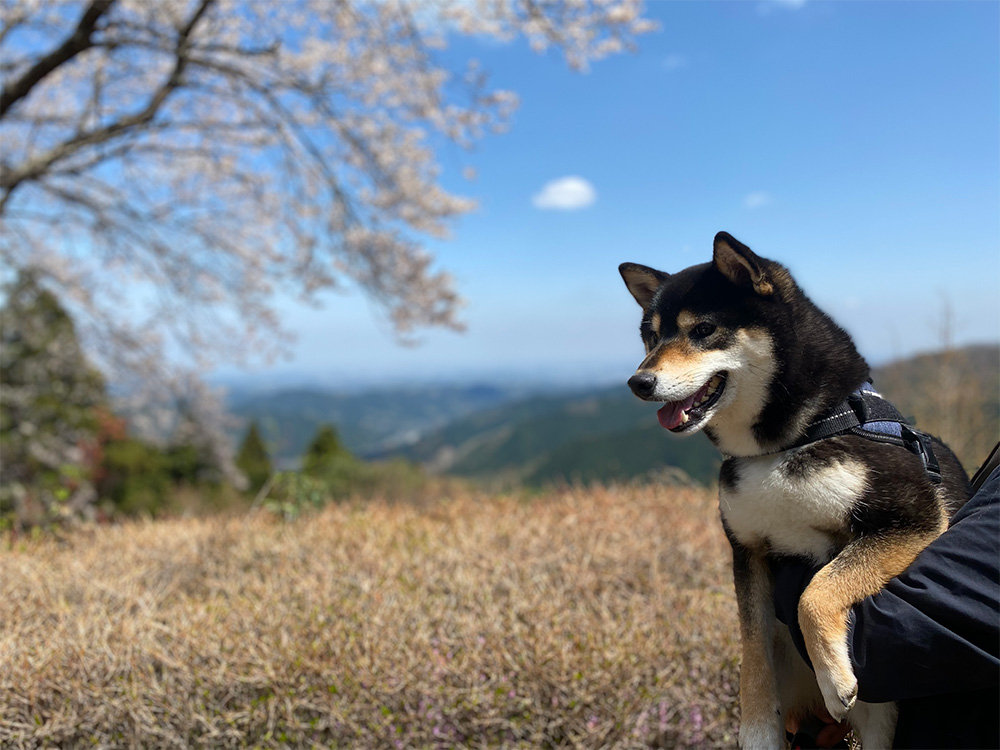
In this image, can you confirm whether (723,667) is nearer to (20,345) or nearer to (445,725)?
(445,725)

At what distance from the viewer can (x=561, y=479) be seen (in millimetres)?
6684

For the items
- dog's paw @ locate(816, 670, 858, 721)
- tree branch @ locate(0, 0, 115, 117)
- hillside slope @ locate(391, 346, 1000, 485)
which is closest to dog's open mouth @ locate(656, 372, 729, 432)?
hillside slope @ locate(391, 346, 1000, 485)

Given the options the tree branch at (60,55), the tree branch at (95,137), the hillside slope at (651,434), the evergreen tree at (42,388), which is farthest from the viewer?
the evergreen tree at (42,388)

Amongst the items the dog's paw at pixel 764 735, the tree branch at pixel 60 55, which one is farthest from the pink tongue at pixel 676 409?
the tree branch at pixel 60 55

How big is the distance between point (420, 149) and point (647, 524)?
7904 millimetres

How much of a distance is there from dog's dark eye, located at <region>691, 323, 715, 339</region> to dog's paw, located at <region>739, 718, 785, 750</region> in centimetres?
105

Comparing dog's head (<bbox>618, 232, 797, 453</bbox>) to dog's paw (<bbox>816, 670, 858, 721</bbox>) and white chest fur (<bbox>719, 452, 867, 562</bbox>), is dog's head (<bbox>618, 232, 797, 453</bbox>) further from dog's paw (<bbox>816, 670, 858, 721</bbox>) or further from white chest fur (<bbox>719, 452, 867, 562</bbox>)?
dog's paw (<bbox>816, 670, 858, 721</bbox>)

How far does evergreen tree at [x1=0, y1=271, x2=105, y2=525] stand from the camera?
44.4 ft

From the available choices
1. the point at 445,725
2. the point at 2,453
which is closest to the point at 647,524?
the point at 445,725

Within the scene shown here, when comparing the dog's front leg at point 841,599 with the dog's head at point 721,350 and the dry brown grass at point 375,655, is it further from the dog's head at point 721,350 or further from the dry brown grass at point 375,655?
the dry brown grass at point 375,655

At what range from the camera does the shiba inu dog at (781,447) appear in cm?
164

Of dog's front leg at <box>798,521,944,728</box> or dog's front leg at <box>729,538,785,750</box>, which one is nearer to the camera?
dog's front leg at <box>798,521,944,728</box>

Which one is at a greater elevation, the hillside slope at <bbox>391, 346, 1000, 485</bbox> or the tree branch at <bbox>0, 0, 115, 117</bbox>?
the tree branch at <bbox>0, 0, 115, 117</bbox>

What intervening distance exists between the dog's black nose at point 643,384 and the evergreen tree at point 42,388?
1461 centimetres
